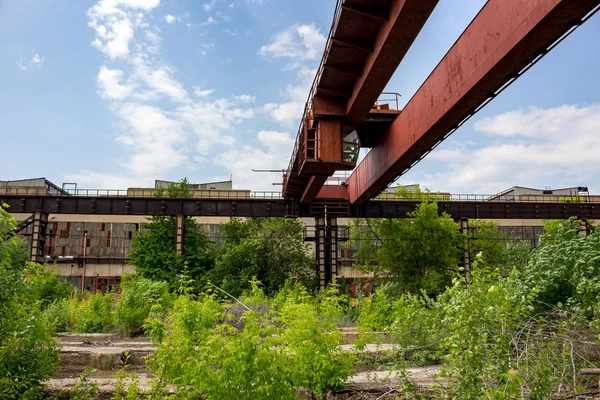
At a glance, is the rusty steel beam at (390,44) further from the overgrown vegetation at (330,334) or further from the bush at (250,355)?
the bush at (250,355)

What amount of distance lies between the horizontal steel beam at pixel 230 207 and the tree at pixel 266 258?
2550 millimetres

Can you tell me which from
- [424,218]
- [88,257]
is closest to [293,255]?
[424,218]

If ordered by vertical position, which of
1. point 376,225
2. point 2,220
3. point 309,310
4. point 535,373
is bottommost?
point 535,373

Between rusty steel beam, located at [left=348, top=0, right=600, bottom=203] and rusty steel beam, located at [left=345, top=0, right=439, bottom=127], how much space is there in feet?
4.57

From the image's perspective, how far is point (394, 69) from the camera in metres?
10.3

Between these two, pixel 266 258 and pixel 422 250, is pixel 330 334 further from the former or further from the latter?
pixel 266 258

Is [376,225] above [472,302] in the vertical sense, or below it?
above

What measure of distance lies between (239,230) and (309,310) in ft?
79.7

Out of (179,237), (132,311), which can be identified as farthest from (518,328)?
(179,237)

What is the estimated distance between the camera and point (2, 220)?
5.47 meters

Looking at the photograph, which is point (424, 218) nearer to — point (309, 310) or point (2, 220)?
point (309, 310)

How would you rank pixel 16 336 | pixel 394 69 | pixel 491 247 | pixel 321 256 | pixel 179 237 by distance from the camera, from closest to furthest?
pixel 16 336 → pixel 394 69 → pixel 179 237 → pixel 321 256 → pixel 491 247

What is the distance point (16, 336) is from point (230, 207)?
19.9 meters

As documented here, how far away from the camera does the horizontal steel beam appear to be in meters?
24.8
